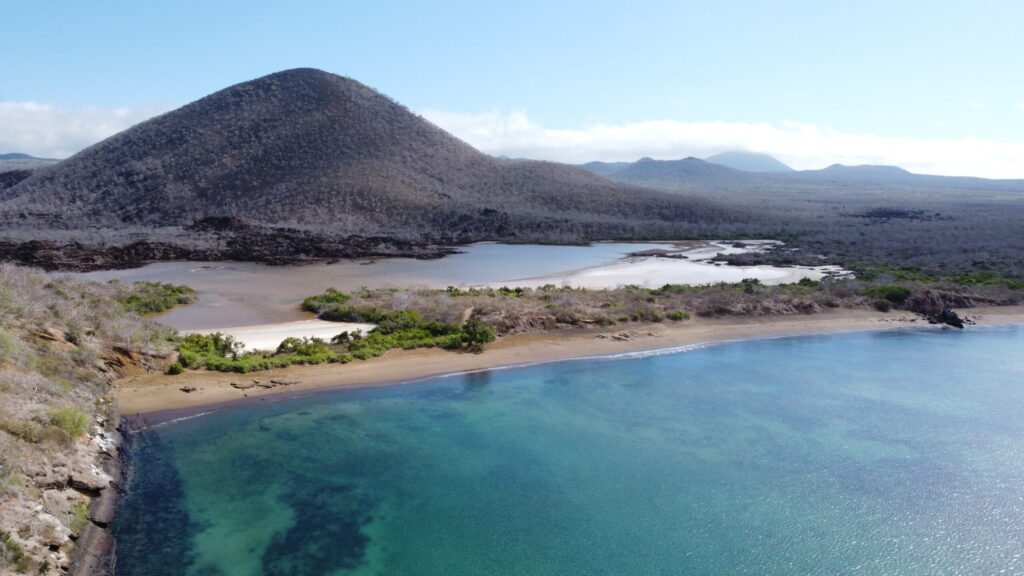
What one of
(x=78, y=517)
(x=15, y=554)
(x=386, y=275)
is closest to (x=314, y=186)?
(x=386, y=275)

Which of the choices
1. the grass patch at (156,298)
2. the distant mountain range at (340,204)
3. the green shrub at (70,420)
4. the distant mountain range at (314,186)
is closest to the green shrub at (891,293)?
the distant mountain range at (340,204)

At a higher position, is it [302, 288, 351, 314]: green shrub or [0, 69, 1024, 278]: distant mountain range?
[0, 69, 1024, 278]: distant mountain range

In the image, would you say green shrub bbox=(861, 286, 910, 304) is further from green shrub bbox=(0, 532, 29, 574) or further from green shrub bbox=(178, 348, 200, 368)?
green shrub bbox=(0, 532, 29, 574)

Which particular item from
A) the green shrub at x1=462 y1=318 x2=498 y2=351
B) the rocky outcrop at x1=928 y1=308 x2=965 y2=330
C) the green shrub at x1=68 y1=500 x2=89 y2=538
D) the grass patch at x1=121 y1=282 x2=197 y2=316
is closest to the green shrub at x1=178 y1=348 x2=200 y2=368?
the grass patch at x1=121 y1=282 x2=197 y2=316

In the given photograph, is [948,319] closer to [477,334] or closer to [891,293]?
[891,293]

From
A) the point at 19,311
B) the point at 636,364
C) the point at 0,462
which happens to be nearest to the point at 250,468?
the point at 0,462

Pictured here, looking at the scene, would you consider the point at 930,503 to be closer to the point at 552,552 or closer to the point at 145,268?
the point at 552,552
